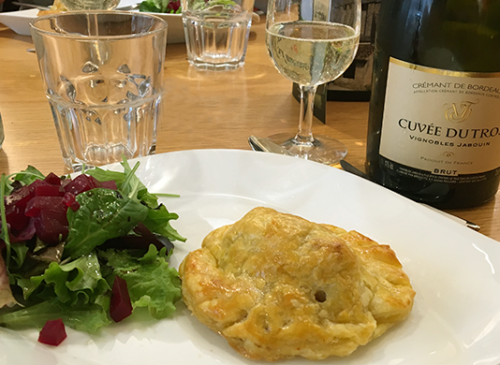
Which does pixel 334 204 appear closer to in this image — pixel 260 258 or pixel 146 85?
pixel 260 258

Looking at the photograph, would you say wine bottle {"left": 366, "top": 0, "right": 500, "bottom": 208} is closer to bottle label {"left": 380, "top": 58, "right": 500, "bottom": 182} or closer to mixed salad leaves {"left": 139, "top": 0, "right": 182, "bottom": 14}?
bottle label {"left": 380, "top": 58, "right": 500, "bottom": 182}

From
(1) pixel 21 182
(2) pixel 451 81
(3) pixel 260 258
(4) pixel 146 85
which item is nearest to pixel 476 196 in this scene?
(2) pixel 451 81

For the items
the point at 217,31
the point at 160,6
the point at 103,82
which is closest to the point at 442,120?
the point at 103,82

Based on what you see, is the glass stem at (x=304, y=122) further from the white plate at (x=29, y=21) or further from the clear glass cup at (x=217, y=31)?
the white plate at (x=29, y=21)

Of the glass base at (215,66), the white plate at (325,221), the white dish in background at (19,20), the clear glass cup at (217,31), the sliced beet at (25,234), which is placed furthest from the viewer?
the white dish in background at (19,20)

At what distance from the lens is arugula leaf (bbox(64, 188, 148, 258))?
32.4 inches

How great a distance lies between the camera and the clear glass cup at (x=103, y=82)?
1.19m

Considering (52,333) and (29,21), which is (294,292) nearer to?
(52,333)

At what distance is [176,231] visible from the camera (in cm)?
98

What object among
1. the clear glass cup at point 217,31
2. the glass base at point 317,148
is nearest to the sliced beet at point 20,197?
the glass base at point 317,148

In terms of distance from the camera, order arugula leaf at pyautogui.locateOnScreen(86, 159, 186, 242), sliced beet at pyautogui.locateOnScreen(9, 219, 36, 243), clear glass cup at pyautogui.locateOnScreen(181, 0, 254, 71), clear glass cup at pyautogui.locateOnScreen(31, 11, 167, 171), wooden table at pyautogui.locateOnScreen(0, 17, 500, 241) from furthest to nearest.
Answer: clear glass cup at pyautogui.locateOnScreen(181, 0, 254, 71) → wooden table at pyautogui.locateOnScreen(0, 17, 500, 241) → clear glass cup at pyautogui.locateOnScreen(31, 11, 167, 171) → arugula leaf at pyautogui.locateOnScreen(86, 159, 186, 242) → sliced beet at pyautogui.locateOnScreen(9, 219, 36, 243)

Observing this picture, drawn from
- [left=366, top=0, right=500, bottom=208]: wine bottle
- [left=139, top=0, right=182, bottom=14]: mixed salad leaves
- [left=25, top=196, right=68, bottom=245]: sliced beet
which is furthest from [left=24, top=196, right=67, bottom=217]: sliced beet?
[left=139, top=0, right=182, bottom=14]: mixed salad leaves

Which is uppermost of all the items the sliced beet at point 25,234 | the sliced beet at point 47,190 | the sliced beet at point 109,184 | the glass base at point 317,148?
the sliced beet at point 47,190

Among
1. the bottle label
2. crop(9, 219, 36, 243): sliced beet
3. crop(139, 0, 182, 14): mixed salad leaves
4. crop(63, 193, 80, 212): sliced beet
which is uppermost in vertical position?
crop(139, 0, 182, 14): mixed salad leaves
